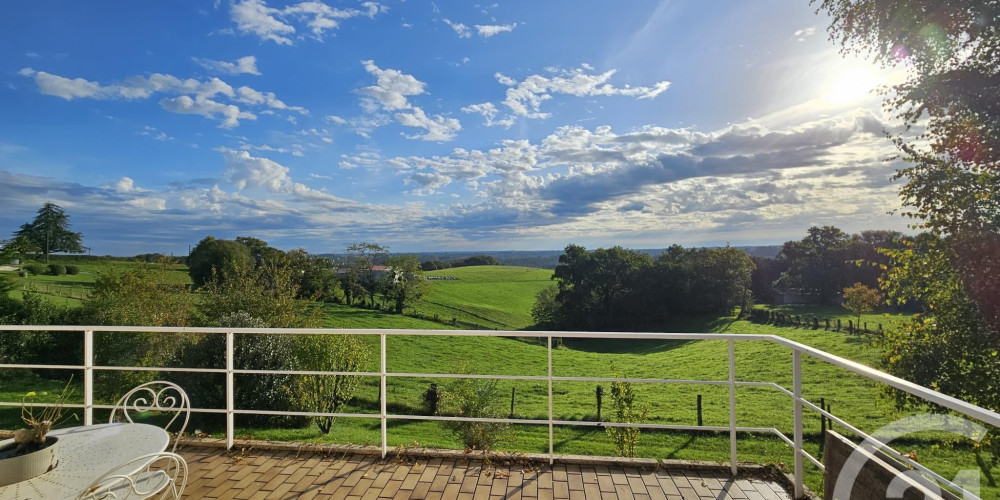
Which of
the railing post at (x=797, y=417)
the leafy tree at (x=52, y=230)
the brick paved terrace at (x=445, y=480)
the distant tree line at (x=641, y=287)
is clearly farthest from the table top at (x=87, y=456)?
the distant tree line at (x=641, y=287)

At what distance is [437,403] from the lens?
18.6 m

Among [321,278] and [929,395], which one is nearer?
[929,395]

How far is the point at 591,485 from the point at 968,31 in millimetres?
7624

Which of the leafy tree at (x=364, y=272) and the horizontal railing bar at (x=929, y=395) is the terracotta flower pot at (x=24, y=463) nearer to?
the horizontal railing bar at (x=929, y=395)

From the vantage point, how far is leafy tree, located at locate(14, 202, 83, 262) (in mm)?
29141

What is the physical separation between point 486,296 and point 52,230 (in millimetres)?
38524

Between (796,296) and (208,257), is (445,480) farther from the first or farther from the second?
(796,296)

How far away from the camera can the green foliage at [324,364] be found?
11109 millimetres

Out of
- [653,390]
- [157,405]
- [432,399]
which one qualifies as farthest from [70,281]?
[157,405]

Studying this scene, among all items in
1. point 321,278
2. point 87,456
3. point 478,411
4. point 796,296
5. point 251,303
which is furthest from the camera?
point 796,296

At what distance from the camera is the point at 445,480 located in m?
3.09

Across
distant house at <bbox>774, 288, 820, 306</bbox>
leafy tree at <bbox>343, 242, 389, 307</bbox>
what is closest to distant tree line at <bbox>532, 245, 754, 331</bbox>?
distant house at <bbox>774, 288, 820, 306</bbox>

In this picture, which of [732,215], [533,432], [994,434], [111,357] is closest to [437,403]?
[533,432]

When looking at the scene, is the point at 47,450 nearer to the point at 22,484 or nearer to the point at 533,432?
the point at 22,484
